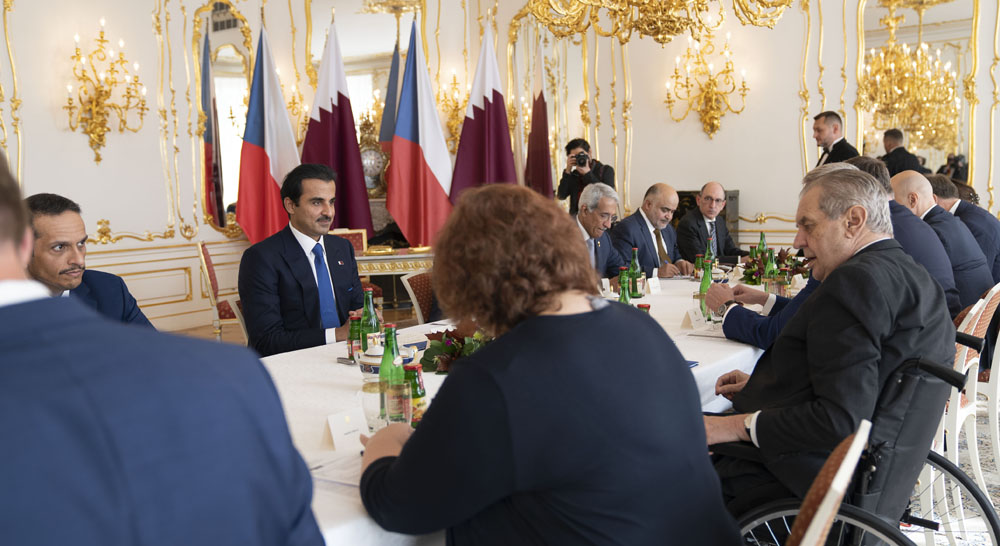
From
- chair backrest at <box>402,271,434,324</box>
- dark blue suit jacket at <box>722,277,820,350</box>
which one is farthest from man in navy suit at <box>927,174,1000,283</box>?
chair backrest at <box>402,271,434,324</box>

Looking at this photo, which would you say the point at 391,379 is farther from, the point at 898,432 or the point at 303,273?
the point at 303,273

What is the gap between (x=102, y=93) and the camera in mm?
6203

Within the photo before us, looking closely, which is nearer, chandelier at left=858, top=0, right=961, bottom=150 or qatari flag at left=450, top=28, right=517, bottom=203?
chandelier at left=858, top=0, right=961, bottom=150

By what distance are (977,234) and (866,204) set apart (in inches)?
121

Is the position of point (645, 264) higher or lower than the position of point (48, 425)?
lower

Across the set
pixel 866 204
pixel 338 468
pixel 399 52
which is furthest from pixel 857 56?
pixel 338 468

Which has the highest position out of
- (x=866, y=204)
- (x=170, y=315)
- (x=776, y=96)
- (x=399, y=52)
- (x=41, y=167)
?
(x=399, y=52)

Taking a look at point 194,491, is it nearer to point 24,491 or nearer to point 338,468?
point 24,491

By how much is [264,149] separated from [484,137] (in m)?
2.02

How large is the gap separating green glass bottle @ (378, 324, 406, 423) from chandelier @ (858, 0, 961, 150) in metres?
6.02

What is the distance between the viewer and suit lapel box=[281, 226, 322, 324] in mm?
3172

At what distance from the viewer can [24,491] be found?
0.67m

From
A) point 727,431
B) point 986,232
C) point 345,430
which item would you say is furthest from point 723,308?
point 986,232

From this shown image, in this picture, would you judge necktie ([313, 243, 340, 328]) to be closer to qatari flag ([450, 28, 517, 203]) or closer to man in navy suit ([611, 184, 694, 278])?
man in navy suit ([611, 184, 694, 278])
